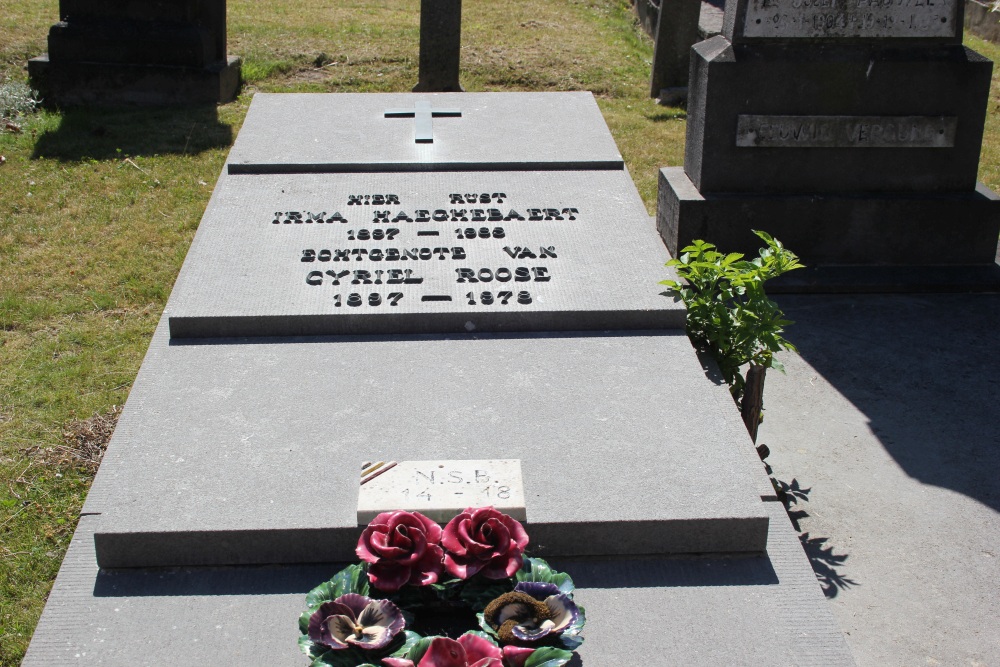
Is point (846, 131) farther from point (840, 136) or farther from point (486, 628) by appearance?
point (486, 628)

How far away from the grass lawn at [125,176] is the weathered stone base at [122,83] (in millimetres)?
196

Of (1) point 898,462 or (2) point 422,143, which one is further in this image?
(2) point 422,143

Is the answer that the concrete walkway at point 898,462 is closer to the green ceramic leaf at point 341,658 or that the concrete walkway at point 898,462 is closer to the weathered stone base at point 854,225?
the weathered stone base at point 854,225

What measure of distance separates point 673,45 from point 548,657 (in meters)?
8.09

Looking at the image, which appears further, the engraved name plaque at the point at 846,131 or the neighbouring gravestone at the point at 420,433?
the engraved name plaque at the point at 846,131

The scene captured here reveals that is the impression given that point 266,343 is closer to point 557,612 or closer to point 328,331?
point 328,331

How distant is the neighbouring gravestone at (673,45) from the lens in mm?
9234

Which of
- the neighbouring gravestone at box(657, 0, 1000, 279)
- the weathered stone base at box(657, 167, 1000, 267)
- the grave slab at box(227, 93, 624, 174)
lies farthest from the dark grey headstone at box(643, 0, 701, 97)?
the grave slab at box(227, 93, 624, 174)

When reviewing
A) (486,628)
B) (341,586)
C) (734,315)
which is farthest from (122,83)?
(486,628)

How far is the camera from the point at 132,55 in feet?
28.5

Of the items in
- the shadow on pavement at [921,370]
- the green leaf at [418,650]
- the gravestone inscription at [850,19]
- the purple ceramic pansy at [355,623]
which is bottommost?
the shadow on pavement at [921,370]

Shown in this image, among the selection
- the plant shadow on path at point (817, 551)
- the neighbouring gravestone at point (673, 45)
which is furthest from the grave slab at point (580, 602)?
the neighbouring gravestone at point (673, 45)

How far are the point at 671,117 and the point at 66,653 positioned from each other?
7710mm

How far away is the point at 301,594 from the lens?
250 cm
